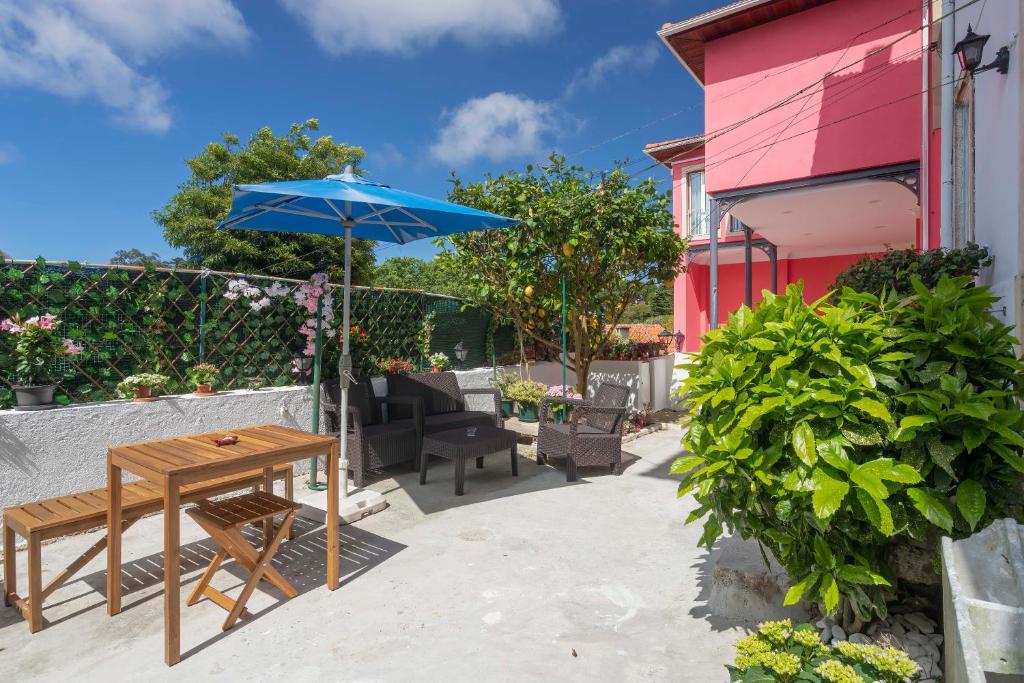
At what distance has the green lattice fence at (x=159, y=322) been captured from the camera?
375 cm

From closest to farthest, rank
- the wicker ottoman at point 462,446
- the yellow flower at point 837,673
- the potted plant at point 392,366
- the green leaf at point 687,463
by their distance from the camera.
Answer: the yellow flower at point 837,673
the green leaf at point 687,463
the wicker ottoman at point 462,446
the potted plant at point 392,366

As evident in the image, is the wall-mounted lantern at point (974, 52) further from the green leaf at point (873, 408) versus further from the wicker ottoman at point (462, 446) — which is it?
the wicker ottoman at point (462, 446)

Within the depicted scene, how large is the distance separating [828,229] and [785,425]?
30.0ft

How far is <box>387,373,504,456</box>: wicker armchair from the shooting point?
5.27 metres

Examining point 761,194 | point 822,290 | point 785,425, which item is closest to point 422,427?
point 785,425

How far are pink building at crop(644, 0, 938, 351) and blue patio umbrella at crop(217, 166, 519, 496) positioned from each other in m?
4.78

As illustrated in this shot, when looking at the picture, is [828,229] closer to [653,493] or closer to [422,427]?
[653,493]

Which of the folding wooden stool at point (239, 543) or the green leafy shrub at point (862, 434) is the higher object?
the green leafy shrub at point (862, 434)

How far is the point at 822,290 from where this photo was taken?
11836 mm

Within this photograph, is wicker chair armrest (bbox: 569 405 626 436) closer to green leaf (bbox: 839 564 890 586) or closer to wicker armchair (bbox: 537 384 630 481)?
wicker armchair (bbox: 537 384 630 481)

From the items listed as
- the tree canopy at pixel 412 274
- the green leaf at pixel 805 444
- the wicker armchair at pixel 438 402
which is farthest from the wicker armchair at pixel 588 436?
the tree canopy at pixel 412 274

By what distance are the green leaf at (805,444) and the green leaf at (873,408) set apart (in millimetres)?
171

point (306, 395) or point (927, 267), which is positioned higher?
point (927, 267)

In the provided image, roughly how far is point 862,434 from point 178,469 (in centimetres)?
266
